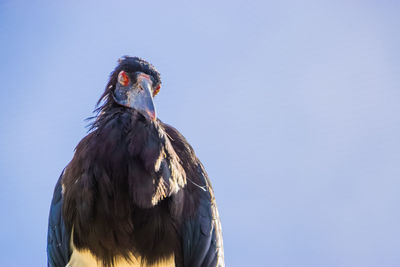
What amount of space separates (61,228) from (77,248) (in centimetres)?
40

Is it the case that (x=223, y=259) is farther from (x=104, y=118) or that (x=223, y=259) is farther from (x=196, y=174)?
(x=104, y=118)

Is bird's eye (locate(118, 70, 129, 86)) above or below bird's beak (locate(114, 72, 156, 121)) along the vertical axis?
above

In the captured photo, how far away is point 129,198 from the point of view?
12.0ft

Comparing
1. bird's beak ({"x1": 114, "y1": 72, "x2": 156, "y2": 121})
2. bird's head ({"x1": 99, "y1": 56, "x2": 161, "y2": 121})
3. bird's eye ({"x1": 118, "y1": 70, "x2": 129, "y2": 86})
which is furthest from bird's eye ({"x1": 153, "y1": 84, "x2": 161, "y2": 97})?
bird's eye ({"x1": 118, "y1": 70, "x2": 129, "y2": 86})

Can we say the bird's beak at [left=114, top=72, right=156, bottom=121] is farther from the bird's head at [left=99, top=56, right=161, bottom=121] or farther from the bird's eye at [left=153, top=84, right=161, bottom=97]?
the bird's eye at [left=153, top=84, right=161, bottom=97]

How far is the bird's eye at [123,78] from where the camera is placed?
4309mm

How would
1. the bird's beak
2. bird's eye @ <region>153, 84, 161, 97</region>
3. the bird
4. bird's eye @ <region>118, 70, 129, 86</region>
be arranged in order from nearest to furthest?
the bird < the bird's beak < bird's eye @ <region>118, 70, 129, 86</region> < bird's eye @ <region>153, 84, 161, 97</region>

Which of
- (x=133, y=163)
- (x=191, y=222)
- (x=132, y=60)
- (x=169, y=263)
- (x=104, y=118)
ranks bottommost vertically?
(x=169, y=263)

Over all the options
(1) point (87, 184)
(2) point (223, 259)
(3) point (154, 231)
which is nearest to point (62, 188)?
(1) point (87, 184)

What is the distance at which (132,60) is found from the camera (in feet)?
14.7

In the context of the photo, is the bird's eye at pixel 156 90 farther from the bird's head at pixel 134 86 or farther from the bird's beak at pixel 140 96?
the bird's beak at pixel 140 96

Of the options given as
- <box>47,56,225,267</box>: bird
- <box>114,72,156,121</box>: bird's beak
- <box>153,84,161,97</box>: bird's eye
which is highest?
<box>153,84,161,97</box>: bird's eye

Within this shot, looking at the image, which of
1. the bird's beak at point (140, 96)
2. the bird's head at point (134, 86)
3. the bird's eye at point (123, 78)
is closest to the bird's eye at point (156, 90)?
the bird's head at point (134, 86)

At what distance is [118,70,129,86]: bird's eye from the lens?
431 centimetres
